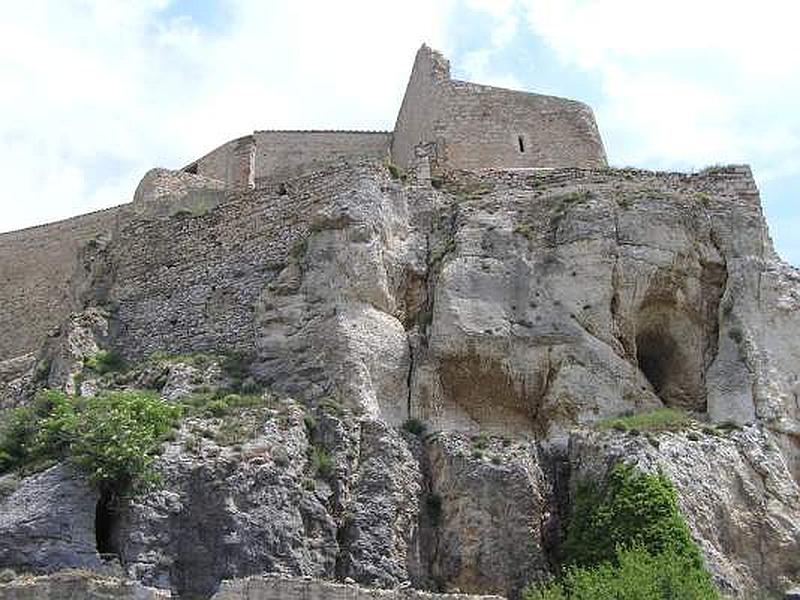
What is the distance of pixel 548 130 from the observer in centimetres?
3397

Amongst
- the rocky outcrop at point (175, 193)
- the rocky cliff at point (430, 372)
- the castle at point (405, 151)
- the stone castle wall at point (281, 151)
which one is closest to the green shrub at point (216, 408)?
the rocky cliff at point (430, 372)

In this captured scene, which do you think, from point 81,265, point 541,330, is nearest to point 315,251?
point 541,330

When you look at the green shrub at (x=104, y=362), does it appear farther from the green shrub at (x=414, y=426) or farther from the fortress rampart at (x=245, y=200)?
the green shrub at (x=414, y=426)

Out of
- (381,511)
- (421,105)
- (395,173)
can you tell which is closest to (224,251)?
(395,173)

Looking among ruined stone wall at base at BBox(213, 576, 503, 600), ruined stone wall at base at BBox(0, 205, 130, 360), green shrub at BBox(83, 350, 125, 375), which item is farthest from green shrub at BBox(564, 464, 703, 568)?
ruined stone wall at base at BBox(0, 205, 130, 360)

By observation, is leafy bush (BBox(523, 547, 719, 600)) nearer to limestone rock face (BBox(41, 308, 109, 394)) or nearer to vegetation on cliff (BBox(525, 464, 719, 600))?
vegetation on cliff (BBox(525, 464, 719, 600))

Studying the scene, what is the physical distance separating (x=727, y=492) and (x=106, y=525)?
1084 cm

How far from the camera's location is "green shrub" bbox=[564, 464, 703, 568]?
2233 centimetres

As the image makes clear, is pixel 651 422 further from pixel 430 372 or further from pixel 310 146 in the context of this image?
pixel 310 146

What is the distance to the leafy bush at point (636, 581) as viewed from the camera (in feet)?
65.3

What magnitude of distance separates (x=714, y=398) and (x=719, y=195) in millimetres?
5592

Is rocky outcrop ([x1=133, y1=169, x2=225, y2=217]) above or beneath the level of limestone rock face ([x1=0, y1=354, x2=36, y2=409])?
above

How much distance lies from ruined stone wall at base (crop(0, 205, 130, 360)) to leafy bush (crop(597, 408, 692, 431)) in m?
20.2

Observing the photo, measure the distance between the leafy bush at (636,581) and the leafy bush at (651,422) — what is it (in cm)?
327
